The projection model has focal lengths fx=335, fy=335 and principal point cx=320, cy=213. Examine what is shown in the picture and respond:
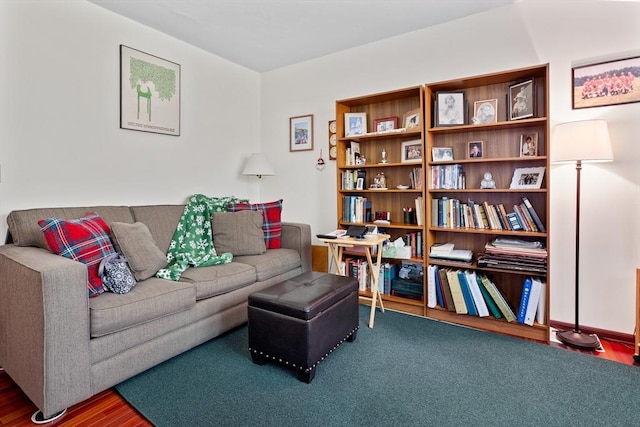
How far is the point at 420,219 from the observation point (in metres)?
2.81

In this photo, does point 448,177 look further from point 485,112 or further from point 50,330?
point 50,330

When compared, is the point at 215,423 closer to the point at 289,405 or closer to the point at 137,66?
the point at 289,405

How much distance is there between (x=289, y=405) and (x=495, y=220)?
194cm

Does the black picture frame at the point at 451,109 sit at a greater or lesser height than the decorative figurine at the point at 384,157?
greater

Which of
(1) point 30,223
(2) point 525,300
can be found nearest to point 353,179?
(2) point 525,300

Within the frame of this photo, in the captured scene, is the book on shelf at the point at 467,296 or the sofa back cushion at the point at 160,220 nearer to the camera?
the book on shelf at the point at 467,296

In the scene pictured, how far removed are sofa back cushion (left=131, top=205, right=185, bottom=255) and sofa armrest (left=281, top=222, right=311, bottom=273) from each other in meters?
0.97

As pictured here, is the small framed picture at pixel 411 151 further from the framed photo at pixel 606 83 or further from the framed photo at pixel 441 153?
the framed photo at pixel 606 83

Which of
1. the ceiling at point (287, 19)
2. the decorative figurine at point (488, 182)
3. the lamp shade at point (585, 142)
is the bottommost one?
the decorative figurine at point (488, 182)

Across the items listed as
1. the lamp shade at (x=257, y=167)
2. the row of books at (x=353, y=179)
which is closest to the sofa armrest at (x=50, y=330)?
the lamp shade at (x=257, y=167)

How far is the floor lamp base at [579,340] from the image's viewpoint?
2.16m

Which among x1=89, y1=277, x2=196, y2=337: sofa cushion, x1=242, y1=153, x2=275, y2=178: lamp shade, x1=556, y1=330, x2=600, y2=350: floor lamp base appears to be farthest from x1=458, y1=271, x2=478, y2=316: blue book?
x1=242, y1=153, x2=275, y2=178: lamp shade

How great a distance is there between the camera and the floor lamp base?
7.10ft

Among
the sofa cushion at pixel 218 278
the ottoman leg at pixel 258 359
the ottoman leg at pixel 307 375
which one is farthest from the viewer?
the sofa cushion at pixel 218 278
